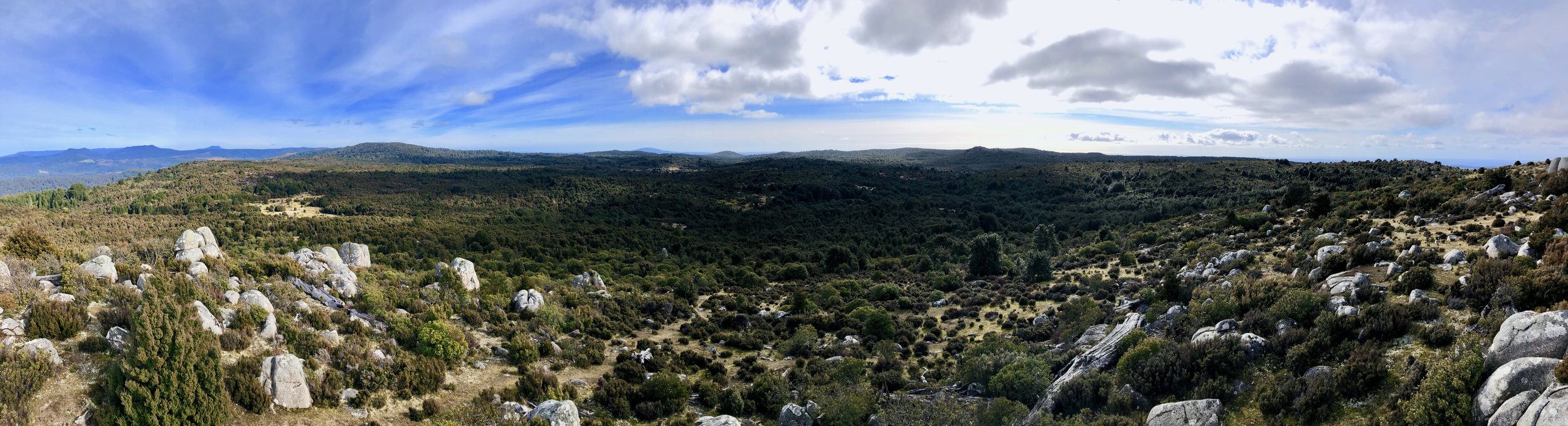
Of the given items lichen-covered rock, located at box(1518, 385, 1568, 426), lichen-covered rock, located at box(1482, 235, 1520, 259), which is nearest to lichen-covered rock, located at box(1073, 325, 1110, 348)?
lichen-covered rock, located at box(1482, 235, 1520, 259)

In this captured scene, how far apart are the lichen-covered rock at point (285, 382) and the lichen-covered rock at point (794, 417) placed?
37.3 ft

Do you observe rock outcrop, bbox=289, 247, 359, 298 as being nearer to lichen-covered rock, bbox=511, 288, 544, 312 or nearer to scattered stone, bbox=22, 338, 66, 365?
lichen-covered rock, bbox=511, 288, 544, 312

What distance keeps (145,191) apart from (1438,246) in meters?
112

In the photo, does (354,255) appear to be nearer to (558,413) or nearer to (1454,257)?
(558,413)

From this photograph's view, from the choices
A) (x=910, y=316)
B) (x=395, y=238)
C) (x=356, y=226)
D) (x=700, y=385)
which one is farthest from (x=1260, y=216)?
(x=356, y=226)

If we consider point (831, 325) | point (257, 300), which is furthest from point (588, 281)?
point (257, 300)

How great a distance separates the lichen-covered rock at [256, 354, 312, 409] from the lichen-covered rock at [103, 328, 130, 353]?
7.72 ft

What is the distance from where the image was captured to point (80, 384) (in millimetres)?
10438

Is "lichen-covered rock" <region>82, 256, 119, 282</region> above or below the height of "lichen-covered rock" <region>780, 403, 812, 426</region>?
above

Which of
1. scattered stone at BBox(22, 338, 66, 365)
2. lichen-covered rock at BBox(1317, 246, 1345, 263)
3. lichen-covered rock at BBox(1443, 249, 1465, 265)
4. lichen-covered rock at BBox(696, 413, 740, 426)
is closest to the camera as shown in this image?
scattered stone at BBox(22, 338, 66, 365)

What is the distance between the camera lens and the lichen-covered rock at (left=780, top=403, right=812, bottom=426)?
49.5ft

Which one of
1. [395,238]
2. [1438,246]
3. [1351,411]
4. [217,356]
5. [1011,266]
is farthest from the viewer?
[395,238]

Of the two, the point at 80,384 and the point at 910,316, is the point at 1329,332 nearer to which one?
the point at 910,316

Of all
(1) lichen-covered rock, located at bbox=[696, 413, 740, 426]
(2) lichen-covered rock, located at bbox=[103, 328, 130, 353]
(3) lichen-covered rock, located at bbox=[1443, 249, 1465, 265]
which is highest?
(3) lichen-covered rock, located at bbox=[1443, 249, 1465, 265]
